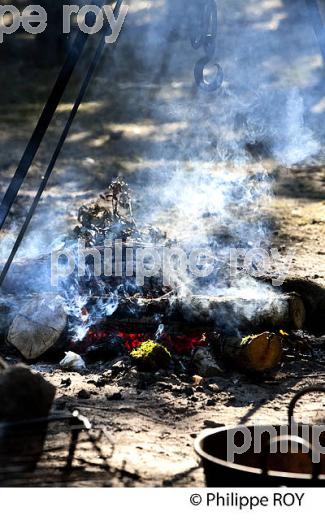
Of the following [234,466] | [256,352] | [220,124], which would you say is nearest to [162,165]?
[220,124]

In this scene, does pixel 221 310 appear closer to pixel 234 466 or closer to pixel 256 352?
pixel 256 352

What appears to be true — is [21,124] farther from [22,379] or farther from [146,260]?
[22,379]

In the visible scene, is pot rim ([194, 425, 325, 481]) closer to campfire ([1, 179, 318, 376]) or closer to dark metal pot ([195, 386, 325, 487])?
dark metal pot ([195, 386, 325, 487])

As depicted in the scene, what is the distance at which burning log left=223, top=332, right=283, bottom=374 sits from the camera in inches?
189

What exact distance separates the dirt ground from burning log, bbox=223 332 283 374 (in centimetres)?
9

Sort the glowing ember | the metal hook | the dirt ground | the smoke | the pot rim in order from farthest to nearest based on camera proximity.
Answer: the smoke
the glowing ember
the metal hook
the dirt ground
the pot rim

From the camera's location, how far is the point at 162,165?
915 centimetres

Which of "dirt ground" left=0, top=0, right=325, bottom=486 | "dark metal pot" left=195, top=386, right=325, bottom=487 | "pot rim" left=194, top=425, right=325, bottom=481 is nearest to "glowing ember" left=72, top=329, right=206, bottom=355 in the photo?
"dirt ground" left=0, top=0, right=325, bottom=486

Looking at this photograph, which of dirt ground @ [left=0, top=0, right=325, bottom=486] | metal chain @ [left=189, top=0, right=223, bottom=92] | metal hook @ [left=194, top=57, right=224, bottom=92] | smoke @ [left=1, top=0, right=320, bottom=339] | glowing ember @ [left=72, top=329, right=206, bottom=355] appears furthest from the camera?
smoke @ [left=1, top=0, right=320, bottom=339]

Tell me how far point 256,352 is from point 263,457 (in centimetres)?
212

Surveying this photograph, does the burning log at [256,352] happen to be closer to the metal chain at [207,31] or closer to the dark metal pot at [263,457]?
the dark metal pot at [263,457]

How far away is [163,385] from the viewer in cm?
464

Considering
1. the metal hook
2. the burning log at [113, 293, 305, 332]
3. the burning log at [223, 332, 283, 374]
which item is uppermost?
the metal hook
